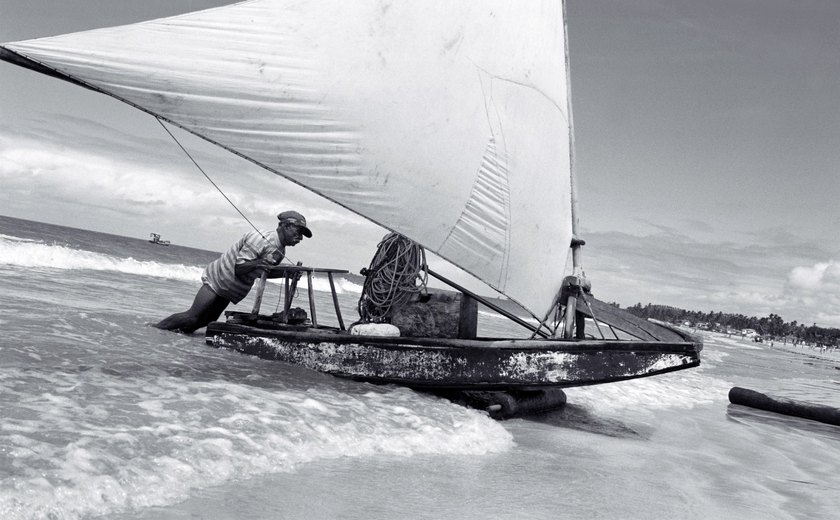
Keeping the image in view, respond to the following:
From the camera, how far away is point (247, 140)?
561cm

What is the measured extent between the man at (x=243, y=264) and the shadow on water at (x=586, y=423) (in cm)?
319

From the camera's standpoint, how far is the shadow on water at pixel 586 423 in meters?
6.68

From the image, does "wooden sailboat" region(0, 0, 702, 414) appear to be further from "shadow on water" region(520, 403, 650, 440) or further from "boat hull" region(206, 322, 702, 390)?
"shadow on water" region(520, 403, 650, 440)

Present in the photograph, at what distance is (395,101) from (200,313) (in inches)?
150

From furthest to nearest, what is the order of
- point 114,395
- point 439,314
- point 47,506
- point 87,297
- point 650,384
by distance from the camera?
1. point 87,297
2. point 650,384
3. point 439,314
4. point 114,395
5. point 47,506

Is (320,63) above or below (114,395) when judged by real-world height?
above

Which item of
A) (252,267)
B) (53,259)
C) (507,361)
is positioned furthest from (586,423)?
(53,259)

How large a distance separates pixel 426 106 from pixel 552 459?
3.29m

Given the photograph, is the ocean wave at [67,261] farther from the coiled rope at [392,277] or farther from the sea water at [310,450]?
the sea water at [310,450]

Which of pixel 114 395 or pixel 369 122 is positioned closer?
pixel 114 395

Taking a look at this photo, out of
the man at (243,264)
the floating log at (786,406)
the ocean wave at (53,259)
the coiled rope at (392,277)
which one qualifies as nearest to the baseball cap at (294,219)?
the man at (243,264)

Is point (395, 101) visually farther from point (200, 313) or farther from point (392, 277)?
point (200, 313)

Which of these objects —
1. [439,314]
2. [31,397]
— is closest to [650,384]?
[439,314]

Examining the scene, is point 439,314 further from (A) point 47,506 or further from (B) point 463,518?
(A) point 47,506
